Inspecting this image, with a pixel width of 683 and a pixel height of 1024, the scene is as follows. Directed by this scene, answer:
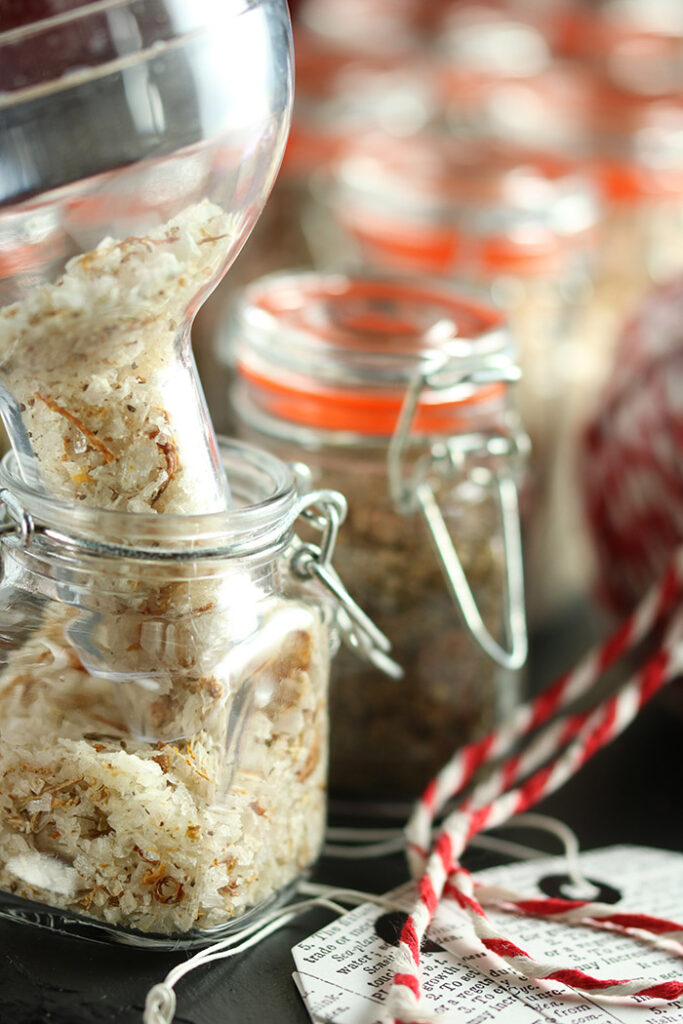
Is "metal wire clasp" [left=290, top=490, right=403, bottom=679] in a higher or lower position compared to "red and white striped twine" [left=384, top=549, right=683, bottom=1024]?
higher

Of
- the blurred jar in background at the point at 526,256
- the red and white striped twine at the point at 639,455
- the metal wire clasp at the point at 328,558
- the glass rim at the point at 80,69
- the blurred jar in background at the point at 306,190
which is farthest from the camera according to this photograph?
the blurred jar in background at the point at 306,190

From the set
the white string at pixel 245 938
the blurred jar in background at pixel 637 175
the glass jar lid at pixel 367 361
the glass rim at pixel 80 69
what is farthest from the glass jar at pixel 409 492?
the blurred jar in background at pixel 637 175

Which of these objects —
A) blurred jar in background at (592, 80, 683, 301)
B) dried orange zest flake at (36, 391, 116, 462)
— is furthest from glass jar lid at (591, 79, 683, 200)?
dried orange zest flake at (36, 391, 116, 462)

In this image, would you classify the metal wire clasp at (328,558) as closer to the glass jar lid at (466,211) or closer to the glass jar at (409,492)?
the glass jar at (409,492)

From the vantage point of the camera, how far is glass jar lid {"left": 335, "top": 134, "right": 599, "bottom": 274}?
82cm

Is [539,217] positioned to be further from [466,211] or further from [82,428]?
[82,428]

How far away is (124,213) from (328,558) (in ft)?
0.54

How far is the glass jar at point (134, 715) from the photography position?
43 cm

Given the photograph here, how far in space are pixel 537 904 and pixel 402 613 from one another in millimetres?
152

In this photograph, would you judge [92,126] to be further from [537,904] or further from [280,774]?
[537,904]

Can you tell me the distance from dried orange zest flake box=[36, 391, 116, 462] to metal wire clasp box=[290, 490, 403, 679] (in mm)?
85

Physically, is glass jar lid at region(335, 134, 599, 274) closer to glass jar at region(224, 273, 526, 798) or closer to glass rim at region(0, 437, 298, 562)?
glass jar at region(224, 273, 526, 798)

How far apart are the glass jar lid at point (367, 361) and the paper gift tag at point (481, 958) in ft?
0.71

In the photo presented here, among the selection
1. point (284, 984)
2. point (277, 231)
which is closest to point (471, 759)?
point (284, 984)
